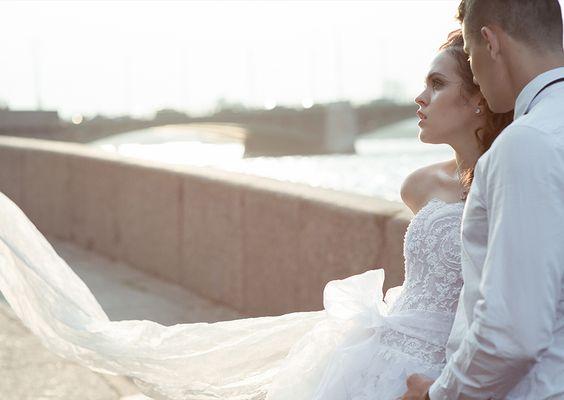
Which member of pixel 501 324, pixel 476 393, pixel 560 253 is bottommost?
pixel 476 393

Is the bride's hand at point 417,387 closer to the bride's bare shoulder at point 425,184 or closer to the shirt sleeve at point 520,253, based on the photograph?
the shirt sleeve at point 520,253

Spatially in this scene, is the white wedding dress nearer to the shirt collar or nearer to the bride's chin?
the bride's chin

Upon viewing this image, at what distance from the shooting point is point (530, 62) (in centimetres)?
180

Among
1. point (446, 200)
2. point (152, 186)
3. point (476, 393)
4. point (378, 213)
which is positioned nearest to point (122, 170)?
point (152, 186)

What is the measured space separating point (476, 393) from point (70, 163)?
7185mm

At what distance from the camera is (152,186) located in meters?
7.10

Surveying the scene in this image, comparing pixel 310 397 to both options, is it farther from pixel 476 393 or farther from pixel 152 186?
pixel 152 186

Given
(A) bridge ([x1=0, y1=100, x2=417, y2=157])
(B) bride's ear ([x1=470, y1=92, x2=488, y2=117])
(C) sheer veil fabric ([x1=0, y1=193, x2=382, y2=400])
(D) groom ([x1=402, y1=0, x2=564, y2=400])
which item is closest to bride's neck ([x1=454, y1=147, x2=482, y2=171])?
(B) bride's ear ([x1=470, y1=92, x2=488, y2=117])

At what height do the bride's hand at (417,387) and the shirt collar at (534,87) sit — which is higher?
the shirt collar at (534,87)

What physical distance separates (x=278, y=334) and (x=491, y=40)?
165 cm

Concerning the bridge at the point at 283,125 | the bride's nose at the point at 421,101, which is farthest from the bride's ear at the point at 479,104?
the bridge at the point at 283,125

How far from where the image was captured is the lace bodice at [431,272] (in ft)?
8.39

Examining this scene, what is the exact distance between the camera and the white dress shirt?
1.65 meters

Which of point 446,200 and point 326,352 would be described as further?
point 446,200
